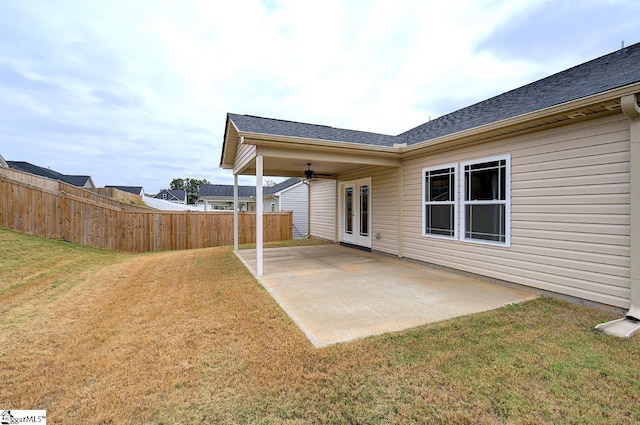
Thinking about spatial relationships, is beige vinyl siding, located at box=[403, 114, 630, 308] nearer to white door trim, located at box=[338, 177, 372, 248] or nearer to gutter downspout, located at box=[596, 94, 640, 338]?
gutter downspout, located at box=[596, 94, 640, 338]

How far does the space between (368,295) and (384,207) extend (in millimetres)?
4147

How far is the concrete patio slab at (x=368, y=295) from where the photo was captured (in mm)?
3447

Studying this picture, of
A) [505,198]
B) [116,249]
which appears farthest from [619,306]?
[116,249]

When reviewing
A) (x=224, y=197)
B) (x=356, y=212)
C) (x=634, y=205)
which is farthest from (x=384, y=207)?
(x=224, y=197)

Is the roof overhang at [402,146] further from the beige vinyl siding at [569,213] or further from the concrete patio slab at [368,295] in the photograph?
the concrete patio slab at [368,295]

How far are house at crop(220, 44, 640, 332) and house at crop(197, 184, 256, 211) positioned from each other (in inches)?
707

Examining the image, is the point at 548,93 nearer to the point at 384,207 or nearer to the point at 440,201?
the point at 440,201

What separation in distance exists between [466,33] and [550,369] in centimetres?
949

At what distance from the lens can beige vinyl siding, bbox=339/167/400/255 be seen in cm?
782

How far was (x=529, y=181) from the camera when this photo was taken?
4.72 metres

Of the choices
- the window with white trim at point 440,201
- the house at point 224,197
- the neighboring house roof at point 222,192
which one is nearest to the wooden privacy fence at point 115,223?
the window with white trim at point 440,201

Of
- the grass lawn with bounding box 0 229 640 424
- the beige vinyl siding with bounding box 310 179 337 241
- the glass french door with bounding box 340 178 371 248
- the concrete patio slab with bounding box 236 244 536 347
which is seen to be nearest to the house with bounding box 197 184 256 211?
the beige vinyl siding with bounding box 310 179 337 241

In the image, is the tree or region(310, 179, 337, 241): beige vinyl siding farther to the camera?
the tree

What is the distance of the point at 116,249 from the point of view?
1002 cm
